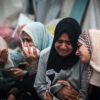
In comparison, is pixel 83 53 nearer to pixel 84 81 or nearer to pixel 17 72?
pixel 84 81

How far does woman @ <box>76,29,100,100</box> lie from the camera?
725mm

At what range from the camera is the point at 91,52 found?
0.73 meters

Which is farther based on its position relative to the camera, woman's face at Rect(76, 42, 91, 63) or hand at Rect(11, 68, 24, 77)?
hand at Rect(11, 68, 24, 77)

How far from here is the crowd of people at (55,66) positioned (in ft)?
2.43

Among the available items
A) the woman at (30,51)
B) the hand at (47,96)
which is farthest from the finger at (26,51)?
the hand at (47,96)

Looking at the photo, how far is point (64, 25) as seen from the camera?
760 millimetres

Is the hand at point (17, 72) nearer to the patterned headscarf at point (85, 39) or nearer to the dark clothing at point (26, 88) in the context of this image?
the dark clothing at point (26, 88)

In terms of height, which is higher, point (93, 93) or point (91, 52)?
point (91, 52)

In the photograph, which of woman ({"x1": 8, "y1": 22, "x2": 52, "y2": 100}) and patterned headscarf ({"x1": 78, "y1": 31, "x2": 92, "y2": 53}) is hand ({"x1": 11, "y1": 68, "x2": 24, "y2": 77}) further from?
patterned headscarf ({"x1": 78, "y1": 31, "x2": 92, "y2": 53})

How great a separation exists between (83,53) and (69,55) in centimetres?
4

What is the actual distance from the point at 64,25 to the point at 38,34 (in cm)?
10

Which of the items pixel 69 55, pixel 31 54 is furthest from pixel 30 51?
pixel 69 55

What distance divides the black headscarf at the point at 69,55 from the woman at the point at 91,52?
0.06 feet

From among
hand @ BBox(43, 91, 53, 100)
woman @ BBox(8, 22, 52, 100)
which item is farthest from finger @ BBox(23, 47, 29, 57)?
hand @ BBox(43, 91, 53, 100)
